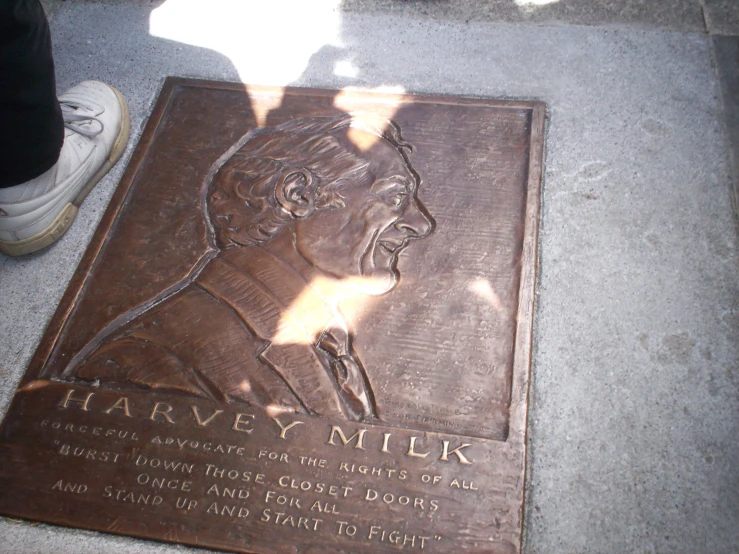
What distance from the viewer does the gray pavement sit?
178cm

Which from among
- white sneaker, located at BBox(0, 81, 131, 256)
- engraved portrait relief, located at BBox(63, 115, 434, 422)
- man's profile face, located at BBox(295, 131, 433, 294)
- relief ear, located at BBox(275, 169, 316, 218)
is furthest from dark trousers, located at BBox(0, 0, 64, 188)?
man's profile face, located at BBox(295, 131, 433, 294)

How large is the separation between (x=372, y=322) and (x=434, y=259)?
1.02 ft

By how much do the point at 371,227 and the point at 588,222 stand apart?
77 cm

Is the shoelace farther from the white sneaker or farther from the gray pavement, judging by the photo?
the gray pavement

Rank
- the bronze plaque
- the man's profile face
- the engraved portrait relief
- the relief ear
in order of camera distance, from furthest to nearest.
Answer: the relief ear < the man's profile face < the engraved portrait relief < the bronze plaque

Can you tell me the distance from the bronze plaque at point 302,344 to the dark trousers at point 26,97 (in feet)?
0.99

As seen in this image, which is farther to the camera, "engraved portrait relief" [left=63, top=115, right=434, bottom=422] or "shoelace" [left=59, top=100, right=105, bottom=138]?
"shoelace" [left=59, top=100, right=105, bottom=138]

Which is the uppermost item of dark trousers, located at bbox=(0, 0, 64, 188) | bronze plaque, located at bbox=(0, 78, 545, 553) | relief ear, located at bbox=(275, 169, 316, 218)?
dark trousers, located at bbox=(0, 0, 64, 188)

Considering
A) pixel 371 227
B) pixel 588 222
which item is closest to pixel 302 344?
pixel 371 227

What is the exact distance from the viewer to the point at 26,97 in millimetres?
2088

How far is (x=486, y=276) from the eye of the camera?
2.07 m

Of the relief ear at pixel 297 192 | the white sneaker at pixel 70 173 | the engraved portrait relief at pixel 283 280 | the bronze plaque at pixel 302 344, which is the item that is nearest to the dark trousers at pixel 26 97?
the white sneaker at pixel 70 173

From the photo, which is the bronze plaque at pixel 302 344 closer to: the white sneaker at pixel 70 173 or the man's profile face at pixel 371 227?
the man's profile face at pixel 371 227

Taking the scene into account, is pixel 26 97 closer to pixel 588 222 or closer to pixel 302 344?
pixel 302 344
